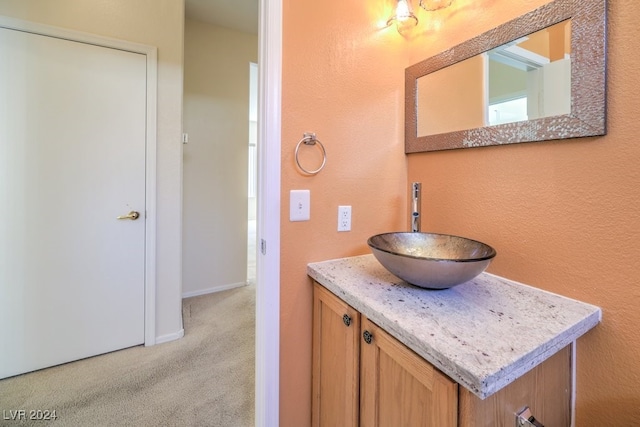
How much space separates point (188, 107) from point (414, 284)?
2.66m

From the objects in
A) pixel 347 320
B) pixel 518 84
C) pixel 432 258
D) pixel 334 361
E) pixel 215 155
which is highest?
pixel 215 155

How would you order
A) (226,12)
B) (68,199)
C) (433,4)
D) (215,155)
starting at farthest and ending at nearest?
1. (215,155)
2. (226,12)
3. (68,199)
4. (433,4)

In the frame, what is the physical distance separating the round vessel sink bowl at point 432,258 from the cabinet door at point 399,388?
0.62ft

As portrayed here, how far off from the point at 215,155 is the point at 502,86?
2.51m

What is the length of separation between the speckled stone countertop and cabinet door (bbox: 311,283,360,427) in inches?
3.0

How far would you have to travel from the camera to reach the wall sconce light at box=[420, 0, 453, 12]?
3.64 feet

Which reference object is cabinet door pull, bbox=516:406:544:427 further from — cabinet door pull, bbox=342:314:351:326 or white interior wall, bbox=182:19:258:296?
white interior wall, bbox=182:19:258:296

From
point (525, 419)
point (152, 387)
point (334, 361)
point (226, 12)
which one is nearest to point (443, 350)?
point (525, 419)

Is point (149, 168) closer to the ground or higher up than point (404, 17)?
closer to the ground

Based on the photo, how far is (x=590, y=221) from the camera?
74 cm

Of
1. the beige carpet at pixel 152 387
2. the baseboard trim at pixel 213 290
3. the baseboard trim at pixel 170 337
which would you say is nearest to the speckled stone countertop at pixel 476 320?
the beige carpet at pixel 152 387

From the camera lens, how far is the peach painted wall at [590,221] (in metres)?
0.67

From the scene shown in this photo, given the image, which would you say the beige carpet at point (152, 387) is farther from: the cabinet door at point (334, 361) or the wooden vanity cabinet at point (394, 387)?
the wooden vanity cabinet at point (394, 387)

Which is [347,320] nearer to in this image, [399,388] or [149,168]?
[399,388]
